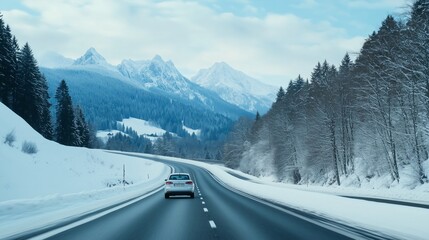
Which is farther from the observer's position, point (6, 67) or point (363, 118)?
point (6, 67)

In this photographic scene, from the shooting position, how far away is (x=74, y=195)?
19.7m

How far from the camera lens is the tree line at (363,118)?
30.3 m

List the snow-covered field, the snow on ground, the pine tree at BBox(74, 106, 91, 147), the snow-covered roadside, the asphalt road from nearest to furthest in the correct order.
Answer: the asphalt road
the snow-covered roadside
the snow-covered field
the snow on ground
the pine tree at BBox(74, 106, 91, 147)

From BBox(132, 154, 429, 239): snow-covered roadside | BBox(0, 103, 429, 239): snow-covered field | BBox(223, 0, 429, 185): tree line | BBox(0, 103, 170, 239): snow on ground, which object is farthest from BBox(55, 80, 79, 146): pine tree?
BBox(132, 154, 429, 239): snow-covered roadside

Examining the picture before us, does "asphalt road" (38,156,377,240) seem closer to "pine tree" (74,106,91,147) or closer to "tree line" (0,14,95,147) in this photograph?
"tree line" (0,14,95,147)

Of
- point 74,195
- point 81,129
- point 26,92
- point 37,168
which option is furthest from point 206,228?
point 81,129

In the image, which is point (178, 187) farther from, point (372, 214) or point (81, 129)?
point (81, 129)

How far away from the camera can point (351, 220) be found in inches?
→ 558

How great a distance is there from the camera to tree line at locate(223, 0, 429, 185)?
30330 millimetres

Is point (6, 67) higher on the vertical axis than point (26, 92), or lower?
higher

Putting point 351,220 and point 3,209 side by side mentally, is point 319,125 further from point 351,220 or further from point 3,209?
point 3,209

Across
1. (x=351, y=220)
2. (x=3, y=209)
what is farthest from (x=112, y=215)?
(x=351, y=220)

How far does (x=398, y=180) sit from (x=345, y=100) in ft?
45.4

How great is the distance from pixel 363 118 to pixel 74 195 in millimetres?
34545
